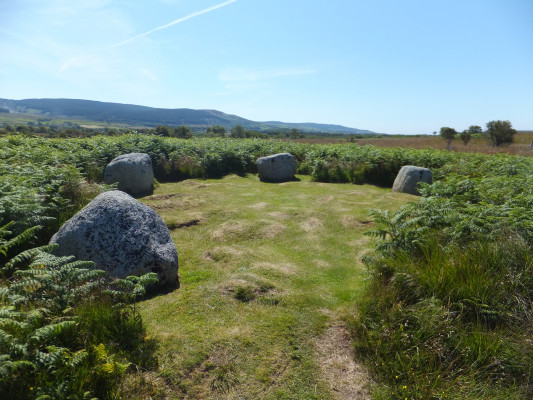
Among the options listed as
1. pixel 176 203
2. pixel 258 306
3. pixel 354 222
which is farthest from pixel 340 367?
pixel 176 203

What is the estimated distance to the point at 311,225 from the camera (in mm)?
9328

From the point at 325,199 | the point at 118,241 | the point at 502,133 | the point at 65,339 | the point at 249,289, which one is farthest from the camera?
the point at 502,133

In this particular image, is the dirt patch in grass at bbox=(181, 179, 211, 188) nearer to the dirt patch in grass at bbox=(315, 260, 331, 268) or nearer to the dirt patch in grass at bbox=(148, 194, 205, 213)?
the dirt patch in grass at bbox=(148, 194, 205, 213)

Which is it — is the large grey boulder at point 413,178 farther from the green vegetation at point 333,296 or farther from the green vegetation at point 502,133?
the green vegetation at point 502,133

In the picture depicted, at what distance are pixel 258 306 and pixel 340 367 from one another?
5.38ft

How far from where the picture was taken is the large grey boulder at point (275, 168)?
16312mm

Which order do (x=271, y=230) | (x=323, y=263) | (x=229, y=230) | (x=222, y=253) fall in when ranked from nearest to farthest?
(x=323, y=263) → (x=222, y=253) → (x=229, y=230) → (x=271, y=230)

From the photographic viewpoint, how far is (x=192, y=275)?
6.20 meters

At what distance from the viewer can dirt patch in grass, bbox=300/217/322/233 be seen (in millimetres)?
9022

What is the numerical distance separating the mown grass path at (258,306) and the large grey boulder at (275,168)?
6.09 metres

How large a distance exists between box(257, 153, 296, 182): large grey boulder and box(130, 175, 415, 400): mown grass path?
20.0 feet

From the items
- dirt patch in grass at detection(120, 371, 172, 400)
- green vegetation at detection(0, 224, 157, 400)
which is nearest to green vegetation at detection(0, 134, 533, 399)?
dirt patch in grass at detection(120, 371, 172, 400)

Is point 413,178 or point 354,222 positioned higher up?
point 413,178

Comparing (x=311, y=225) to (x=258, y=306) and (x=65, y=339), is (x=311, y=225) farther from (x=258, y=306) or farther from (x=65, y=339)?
(x=65, y=339)
